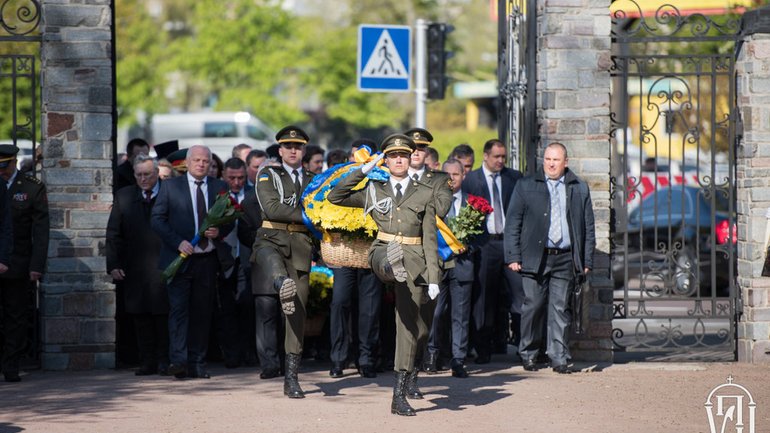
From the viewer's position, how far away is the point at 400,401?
958cm

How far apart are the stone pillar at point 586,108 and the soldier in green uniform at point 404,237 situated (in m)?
3.00

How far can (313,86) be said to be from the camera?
43.4 m

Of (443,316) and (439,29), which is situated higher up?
(439,29)

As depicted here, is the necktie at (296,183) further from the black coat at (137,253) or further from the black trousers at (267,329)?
the black coat at (137,253)

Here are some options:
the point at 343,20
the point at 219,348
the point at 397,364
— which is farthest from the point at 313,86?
the point at 397,364

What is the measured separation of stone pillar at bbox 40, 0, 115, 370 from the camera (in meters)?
11.9

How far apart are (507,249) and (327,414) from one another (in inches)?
118

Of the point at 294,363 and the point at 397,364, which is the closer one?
the point at 397,364

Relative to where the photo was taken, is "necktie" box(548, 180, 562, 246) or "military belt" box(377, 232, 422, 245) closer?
"military belt" box(377, 232, 422, 245)

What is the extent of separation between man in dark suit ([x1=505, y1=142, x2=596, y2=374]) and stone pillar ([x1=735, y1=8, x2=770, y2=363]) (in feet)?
5.52

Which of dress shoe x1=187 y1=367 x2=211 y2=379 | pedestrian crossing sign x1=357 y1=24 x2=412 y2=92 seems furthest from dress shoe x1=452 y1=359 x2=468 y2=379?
pedestrian crossing sign x1=357 y1=24 x2=412 y2=92

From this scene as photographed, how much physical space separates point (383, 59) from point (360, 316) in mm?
5554

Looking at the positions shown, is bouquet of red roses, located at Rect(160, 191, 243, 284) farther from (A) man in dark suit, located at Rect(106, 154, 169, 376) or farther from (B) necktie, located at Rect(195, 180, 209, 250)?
(A) man in dark suit, located at Rect(106, 154, 169, 376)

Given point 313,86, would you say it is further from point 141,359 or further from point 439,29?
point 141,359
